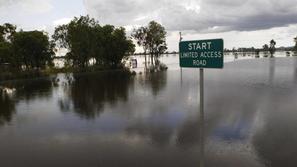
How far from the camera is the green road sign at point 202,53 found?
5.74 metres

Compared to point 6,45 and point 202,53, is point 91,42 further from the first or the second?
point 202,53

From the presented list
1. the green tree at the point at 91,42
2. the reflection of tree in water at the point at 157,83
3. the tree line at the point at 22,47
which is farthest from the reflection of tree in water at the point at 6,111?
the green tree at the point at 91,42

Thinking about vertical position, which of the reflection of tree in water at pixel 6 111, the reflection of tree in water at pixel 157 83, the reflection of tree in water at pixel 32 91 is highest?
the reflection of tree in water at pixel 157 83

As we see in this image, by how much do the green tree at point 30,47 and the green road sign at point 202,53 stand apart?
197 ft

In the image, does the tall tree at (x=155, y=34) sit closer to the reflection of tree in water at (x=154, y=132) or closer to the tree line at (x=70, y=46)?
the tree line at (x=70, y=46)

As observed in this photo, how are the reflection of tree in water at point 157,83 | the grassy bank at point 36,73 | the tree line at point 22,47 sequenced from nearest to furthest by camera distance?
the reflection of tree in water at point 157,83 → the grassy bank at point 36,73 → the tree line at point 22,47

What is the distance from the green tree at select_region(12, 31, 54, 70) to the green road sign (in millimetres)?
60068

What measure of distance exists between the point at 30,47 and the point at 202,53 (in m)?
61.4

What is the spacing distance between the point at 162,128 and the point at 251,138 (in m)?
4.13

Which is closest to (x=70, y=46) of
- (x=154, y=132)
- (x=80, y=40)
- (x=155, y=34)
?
(x=80, y=40)

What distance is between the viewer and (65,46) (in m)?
80.6

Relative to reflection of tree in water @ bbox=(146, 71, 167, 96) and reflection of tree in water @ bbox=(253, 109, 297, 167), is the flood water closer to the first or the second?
reflection of tree in water @ bbox=(253, 109, 297, 167)

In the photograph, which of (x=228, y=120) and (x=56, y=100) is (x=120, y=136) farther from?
(x=56, y=100)

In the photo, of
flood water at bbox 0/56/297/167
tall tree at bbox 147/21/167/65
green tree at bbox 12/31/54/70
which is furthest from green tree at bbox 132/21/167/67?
flood water at bbox 0/56/297/167
